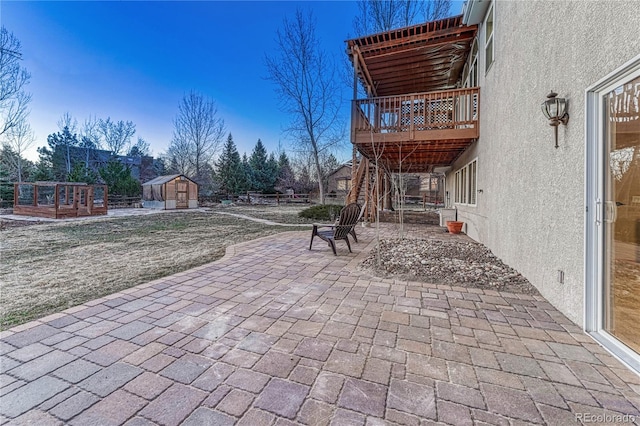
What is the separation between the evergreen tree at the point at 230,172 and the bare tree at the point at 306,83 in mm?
12458

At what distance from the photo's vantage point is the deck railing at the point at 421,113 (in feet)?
22.2

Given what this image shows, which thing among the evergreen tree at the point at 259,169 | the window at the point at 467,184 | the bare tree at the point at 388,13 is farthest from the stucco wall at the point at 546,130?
the evergreen tree at the point at 259,169

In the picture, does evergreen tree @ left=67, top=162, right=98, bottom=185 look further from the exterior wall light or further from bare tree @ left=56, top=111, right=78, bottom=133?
the exterior wall light

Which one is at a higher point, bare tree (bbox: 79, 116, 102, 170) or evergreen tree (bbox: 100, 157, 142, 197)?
bare tree (bbox: 79, 116, 102, 170)

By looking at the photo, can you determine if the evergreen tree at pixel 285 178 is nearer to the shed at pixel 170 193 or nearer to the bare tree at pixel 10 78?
the shed at pixel 170 193

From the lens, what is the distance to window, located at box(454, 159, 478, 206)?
23.4ft

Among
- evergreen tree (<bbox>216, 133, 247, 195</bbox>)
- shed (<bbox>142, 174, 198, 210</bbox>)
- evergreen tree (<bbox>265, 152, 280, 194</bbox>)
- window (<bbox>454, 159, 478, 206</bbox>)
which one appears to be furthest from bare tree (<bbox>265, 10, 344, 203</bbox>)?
evergreen tree (<bbox>265, 152, 280, 194</bbox>)

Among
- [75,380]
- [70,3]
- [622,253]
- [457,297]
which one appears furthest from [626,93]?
[70,3]

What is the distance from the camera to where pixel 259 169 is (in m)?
28.9

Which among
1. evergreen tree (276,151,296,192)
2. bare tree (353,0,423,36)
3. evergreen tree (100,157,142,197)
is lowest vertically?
evergreen tree (100,157,142,197)

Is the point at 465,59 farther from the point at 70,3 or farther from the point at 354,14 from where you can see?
the point at 70,3

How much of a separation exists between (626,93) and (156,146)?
34.5 m

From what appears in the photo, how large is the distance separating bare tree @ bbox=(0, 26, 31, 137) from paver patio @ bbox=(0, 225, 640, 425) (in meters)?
16.2

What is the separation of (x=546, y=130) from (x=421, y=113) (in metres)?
4.84
